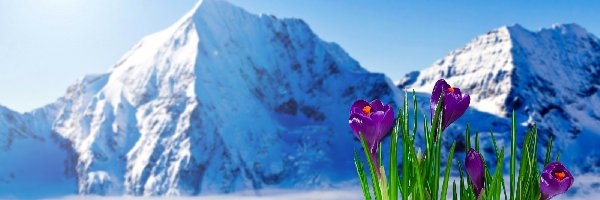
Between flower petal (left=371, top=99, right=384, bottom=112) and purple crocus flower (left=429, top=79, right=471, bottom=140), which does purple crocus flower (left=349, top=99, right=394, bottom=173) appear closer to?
flower petal (left=371, top=99, right=384, bottom=112)

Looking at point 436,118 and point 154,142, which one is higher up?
point 154,142

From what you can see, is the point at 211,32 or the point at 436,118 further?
the point at 211,32

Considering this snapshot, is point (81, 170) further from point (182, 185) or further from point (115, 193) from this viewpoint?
point (182, 185)

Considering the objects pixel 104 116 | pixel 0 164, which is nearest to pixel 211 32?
pixel 104 116

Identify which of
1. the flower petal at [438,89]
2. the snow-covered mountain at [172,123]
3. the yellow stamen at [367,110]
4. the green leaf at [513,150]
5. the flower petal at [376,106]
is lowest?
the green leaf at [513,150]

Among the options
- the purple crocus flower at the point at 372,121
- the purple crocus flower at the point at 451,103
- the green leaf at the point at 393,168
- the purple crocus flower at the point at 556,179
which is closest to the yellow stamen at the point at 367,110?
the purple crocus flower at the point at 372,121

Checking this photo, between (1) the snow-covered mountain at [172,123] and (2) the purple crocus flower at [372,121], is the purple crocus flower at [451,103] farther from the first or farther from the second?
(1) the snow-covered mountain at [172,123]
